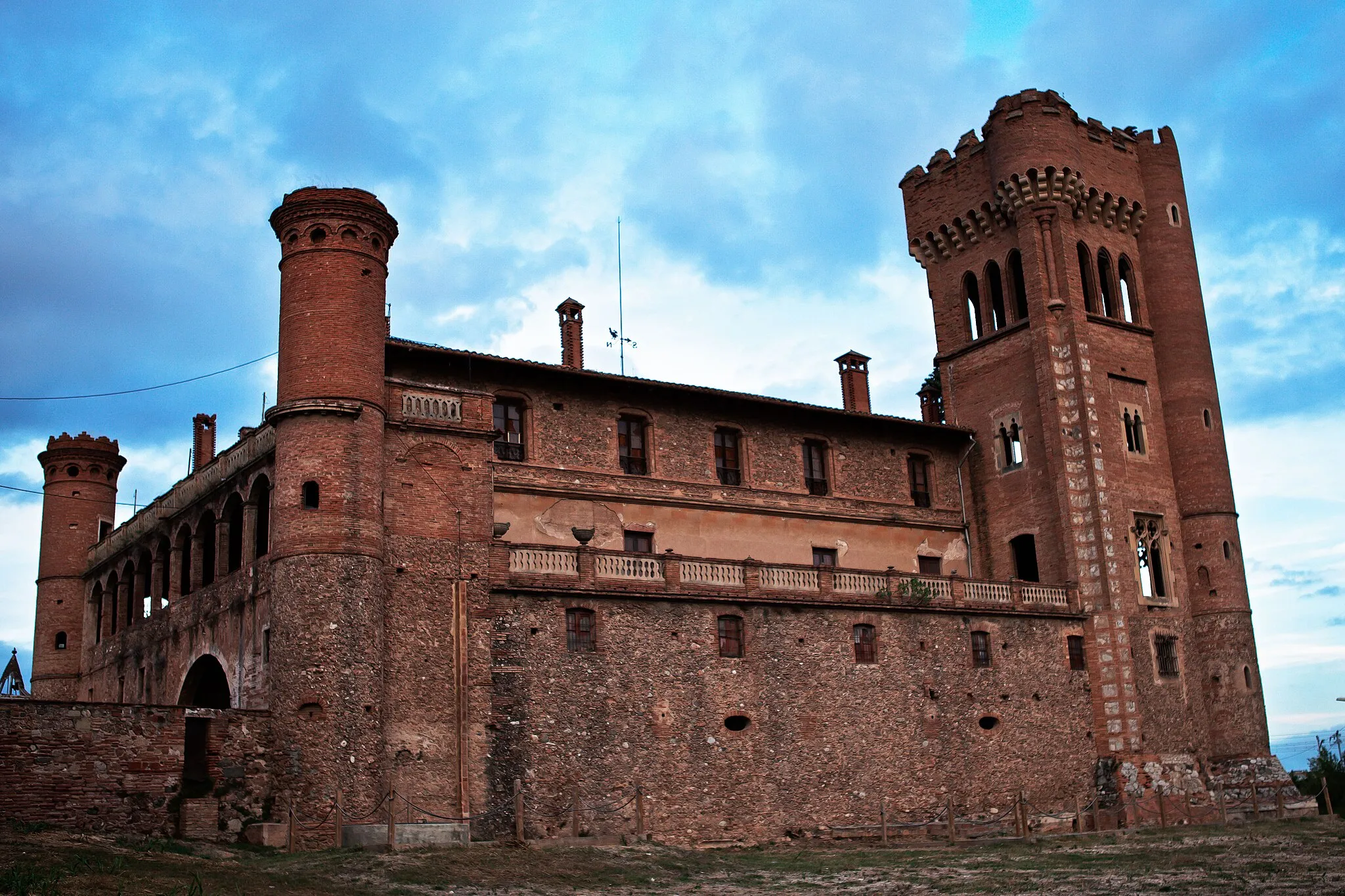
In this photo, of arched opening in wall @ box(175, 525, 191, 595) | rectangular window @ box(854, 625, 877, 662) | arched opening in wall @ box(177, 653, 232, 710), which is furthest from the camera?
arched opening in wall @ box(175, 525, 191, 595)

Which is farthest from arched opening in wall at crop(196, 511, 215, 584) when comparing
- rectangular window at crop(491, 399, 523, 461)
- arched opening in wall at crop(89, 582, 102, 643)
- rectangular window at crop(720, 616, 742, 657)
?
rectangular window at crop(720, 616, 742, 657)

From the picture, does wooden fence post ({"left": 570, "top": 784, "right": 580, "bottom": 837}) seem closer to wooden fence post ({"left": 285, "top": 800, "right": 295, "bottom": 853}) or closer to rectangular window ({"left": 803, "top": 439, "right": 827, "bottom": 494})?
wooden fence post ({"left": 285, "top": 800, "right": 295, "bottom": 853})

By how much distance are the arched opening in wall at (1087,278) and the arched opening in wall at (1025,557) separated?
274 inches

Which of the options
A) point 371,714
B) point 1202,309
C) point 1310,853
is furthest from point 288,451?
point 1202,309

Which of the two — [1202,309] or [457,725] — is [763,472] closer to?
[457,725]

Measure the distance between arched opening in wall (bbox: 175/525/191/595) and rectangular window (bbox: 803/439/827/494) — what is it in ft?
52.6

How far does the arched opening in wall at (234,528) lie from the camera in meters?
31.1

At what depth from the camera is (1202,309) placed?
41.9 meters

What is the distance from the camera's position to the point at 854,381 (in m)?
41.6

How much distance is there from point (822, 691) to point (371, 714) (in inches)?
435

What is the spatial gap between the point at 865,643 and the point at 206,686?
15918 millimetres

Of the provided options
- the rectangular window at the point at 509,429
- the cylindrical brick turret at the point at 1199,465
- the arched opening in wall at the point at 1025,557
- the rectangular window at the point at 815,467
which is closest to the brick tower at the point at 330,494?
the rectangular window at the point at 509,429

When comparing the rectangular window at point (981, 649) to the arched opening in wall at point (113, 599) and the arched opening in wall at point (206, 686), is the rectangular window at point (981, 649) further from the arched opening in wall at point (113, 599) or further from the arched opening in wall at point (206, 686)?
the arched opening in wall at point (113, 599)

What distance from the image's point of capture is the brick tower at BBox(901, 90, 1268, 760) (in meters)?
37.5
